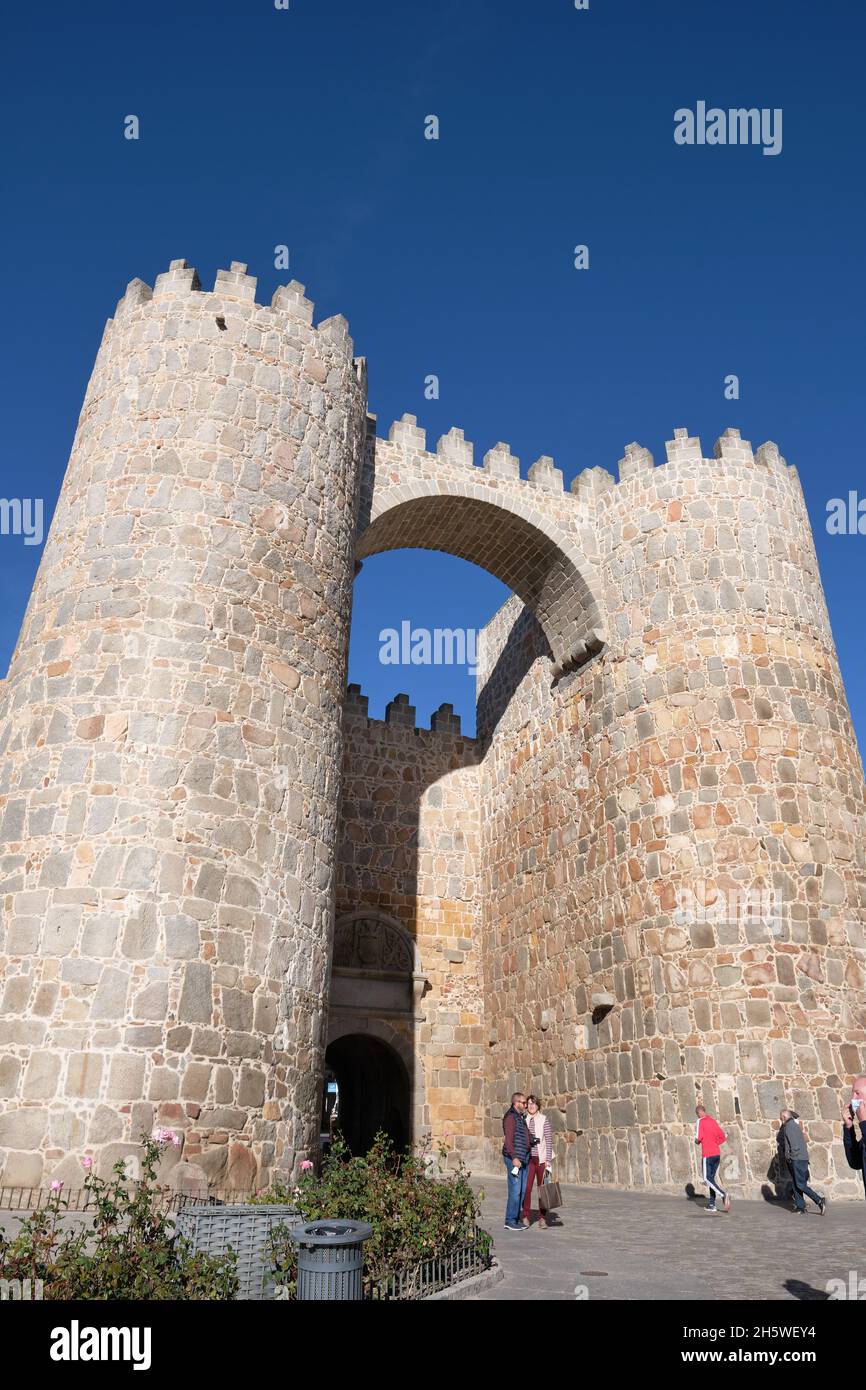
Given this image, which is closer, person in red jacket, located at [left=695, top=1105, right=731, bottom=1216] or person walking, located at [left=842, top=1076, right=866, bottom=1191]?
person walking, located at [left=842, top=1076, right=866, bottom=1191]

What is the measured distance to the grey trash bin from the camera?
4.28m

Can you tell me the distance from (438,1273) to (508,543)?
39.1 feet

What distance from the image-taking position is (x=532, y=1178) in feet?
27.1

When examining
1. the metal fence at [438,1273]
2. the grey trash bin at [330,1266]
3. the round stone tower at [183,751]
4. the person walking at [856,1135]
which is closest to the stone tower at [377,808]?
the round stone tower at [183,751]

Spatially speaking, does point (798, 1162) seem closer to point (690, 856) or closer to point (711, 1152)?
point (711, 1152)

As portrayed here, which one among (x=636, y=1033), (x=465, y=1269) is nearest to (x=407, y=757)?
(x=636, y=1033)

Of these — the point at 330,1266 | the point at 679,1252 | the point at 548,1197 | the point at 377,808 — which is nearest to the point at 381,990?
the point at 377,808

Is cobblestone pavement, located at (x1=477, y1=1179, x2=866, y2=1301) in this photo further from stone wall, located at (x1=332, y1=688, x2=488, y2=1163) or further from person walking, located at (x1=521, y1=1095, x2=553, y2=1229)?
stone wall, located at (x1=332, y1=688, x2=488, y2=1163)

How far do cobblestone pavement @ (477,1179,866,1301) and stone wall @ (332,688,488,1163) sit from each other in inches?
233

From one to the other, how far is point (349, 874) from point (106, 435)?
869cm

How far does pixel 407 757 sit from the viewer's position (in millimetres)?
17641

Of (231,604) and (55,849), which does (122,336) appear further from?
(55,849)

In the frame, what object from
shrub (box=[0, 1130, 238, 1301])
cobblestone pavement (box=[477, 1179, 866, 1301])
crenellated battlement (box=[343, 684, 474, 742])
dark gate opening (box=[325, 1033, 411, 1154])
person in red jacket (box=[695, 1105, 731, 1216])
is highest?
crenellated battlement (box=[343, 684, 474, 742])

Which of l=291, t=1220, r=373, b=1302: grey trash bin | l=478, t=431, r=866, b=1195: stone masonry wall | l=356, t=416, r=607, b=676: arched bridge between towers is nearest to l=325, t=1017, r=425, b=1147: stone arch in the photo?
l=478, t=431, r=866, b=1195: stone masonry wall
